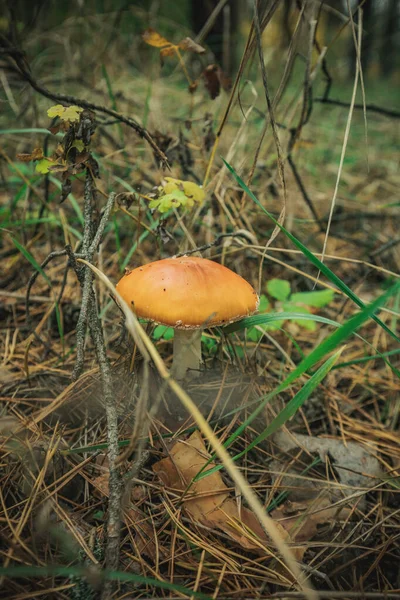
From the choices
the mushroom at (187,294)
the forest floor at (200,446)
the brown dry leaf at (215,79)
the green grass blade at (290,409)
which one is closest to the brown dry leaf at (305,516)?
the forest floor at (200,446)

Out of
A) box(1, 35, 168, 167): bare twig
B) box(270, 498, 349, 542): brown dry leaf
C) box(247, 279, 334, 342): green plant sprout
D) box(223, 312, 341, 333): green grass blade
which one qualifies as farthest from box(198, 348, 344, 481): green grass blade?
box(1, 35, 168, 167): bare twig

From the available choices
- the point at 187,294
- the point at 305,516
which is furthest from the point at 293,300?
the point at 305,516

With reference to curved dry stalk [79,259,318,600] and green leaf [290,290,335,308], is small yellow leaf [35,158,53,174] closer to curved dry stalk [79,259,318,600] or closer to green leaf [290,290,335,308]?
curved dry stalk [79,259,318,600]

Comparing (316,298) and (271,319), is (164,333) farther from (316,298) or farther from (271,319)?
(316,298)

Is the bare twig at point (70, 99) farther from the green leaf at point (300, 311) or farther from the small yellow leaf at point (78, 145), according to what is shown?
the green leaf at point (300, 311)

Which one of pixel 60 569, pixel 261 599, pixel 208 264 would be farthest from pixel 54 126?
pixel 261 599

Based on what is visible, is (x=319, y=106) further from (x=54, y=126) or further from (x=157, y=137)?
(x=54, y=126)
